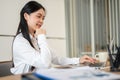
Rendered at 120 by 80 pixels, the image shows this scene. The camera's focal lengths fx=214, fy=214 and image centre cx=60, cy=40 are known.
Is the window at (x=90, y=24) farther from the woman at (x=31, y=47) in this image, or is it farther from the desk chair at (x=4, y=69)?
the desk chair at (x=4, y=69)

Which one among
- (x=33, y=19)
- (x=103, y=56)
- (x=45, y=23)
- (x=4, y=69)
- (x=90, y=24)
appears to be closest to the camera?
(x=4, y=69)

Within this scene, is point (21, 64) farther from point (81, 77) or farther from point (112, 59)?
point (81, 77)

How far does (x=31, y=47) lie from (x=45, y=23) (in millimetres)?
1841

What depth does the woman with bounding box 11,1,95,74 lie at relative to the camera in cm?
162

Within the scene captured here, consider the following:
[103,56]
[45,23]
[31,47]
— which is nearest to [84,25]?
[45,23]

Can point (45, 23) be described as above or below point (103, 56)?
above

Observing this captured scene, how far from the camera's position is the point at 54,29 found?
375 centimetres

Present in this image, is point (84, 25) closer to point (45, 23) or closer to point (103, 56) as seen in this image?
point (45, 23)

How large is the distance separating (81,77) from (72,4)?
3.87 m

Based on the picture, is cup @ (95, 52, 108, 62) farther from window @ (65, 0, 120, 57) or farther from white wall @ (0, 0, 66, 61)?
window @ (65, 0, 120, 57)

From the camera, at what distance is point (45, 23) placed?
3.53 metres

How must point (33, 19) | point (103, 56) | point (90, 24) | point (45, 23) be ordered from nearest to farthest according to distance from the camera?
point (103, 56) < point (33, 19) < point (45, 23) < point (90, 24)

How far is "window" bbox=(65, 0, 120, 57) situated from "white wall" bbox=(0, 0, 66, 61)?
0.32 metres

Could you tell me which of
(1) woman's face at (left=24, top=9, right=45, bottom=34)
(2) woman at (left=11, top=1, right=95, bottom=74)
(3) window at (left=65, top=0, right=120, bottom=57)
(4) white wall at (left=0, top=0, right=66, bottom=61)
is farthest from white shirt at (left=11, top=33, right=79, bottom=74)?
(3) window at (left=65, top=0, right=120, bottom=57)
